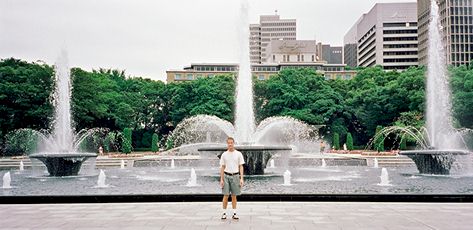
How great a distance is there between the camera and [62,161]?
24.0m

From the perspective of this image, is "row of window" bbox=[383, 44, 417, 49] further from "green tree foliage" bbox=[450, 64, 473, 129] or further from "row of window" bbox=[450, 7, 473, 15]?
"green tree foliage" bbox=[450, 64, 473, 129]

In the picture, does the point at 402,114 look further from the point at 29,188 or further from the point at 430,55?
the point at 29,188

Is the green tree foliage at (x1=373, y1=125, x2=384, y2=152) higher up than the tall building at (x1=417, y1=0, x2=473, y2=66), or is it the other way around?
the tall building at (x1=417, y1=0, x2=473, y2=66)

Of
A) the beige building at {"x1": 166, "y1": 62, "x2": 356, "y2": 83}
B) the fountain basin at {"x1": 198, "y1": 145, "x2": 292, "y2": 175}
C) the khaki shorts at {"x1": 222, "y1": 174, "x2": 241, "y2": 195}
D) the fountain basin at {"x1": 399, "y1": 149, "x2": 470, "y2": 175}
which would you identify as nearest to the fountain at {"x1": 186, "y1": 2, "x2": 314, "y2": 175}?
the fountain basin at {"x1": 198, "y1": 145, "x2": 292, "y2": 175}

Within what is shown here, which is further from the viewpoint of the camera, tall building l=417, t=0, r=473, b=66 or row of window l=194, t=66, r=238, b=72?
row of window l=194, t=66, r=238, b=72

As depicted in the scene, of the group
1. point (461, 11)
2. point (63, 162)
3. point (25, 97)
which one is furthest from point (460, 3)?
point (63, 162)

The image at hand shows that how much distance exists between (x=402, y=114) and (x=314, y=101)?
1389 cm

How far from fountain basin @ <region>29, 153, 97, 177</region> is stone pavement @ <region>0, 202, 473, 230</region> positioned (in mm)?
11335

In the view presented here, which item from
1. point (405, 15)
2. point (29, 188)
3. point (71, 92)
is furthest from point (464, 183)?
point (405, 15)

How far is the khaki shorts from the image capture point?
9812mm

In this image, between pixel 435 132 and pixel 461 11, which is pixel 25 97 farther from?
pixel 461 11

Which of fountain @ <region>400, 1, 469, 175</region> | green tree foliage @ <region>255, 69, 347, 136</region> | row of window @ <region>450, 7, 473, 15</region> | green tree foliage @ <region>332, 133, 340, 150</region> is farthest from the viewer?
row of window @ <region>450, 7, 473, 15</region>

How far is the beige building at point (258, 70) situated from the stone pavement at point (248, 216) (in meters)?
102

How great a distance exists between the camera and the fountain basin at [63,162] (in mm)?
23422
